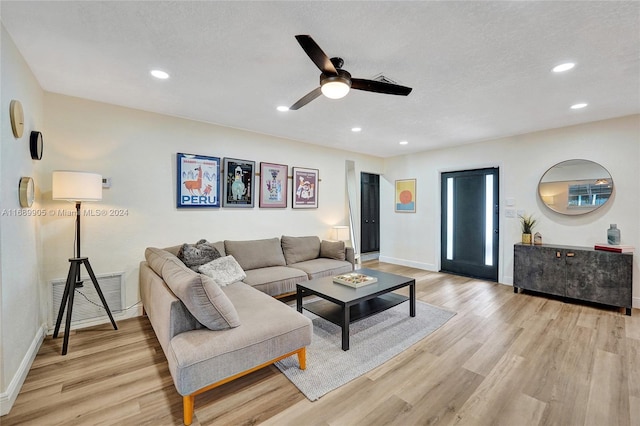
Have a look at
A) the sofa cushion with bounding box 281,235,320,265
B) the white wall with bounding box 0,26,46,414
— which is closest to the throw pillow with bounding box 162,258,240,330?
the white wall with bounding box 0,26,46,414

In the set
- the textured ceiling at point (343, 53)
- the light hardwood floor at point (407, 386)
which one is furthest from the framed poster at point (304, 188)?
the light hardwood floor at point (407, 386)

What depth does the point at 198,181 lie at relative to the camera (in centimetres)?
369

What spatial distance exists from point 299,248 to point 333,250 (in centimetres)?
55

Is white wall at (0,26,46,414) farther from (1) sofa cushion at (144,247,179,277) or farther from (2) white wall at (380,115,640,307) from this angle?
(2) white wall at (380,115,640,307)

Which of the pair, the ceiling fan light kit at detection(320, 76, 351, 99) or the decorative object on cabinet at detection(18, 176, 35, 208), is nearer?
the ceiling fan light kit at detection(320, 76, 351, 99)

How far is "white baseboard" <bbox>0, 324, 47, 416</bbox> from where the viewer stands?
1746 mm

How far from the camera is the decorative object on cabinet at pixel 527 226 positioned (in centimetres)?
417

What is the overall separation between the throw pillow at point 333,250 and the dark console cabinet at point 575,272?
2567 millimetres

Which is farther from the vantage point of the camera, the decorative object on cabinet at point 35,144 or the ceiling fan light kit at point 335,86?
the decorative object on cabinet at point 35,144

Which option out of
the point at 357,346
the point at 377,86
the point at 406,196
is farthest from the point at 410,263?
the point at 377,86

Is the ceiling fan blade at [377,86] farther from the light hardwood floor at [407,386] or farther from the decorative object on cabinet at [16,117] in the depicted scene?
the decorative object on cabinet at [16,117]

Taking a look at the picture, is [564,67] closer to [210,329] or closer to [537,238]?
[537,238]

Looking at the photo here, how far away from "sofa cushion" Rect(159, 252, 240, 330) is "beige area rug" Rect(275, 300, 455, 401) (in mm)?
694

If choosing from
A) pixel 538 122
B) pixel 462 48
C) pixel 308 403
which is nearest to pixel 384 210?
pixel 538 122
